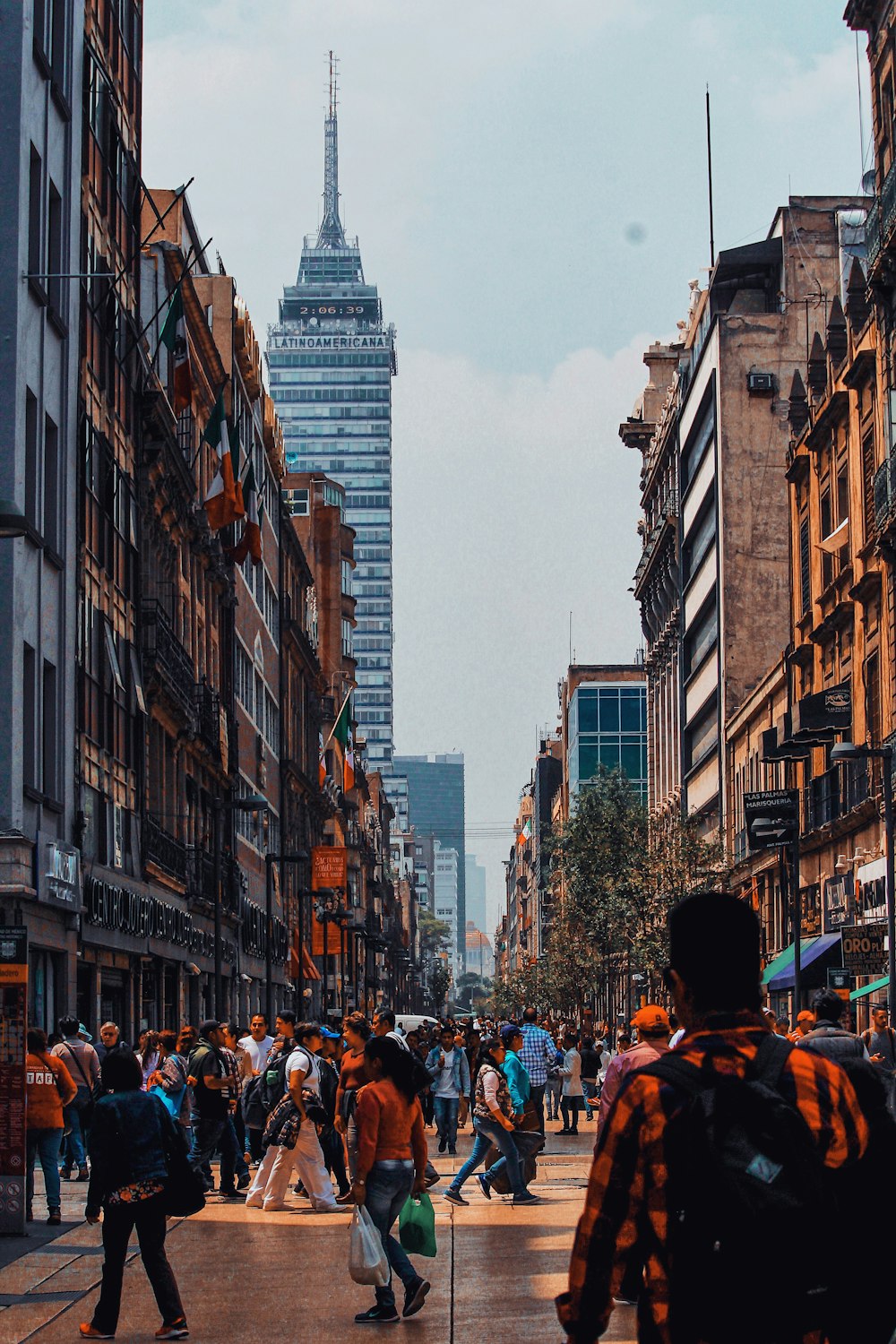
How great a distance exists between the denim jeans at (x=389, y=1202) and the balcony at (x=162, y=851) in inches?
1082

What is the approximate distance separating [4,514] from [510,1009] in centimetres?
14556

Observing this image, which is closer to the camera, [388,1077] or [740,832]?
[388,1077]

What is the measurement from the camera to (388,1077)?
12.4 m

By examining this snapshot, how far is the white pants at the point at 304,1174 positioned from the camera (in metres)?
20.1

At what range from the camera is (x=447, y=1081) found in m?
28.7

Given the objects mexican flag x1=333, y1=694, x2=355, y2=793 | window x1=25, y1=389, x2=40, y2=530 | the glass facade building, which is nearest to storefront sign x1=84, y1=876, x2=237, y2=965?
window x1=25, y1=389, x2=40, y2=530

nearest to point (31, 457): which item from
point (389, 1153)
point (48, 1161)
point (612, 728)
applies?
point (48, 1161)

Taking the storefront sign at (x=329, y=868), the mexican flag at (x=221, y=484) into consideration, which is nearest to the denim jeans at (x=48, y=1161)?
the mexican flag at (x=221, y=484)

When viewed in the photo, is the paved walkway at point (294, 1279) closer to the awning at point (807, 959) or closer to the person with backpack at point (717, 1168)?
the person with backpack at point (717, 1168)

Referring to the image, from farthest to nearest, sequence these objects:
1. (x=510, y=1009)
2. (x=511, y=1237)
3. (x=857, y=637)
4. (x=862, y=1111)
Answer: (x=510, y=1009) < (x=857, y=637) < (x=511, y=1237) < (x=862, y=1111)

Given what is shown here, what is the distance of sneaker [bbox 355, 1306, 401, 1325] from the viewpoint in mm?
12391

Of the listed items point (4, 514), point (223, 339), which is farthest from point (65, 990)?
point (223, 339)

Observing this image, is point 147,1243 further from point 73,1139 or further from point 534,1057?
point 534,1057

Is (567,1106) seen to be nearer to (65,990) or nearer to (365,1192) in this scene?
(65,990)
